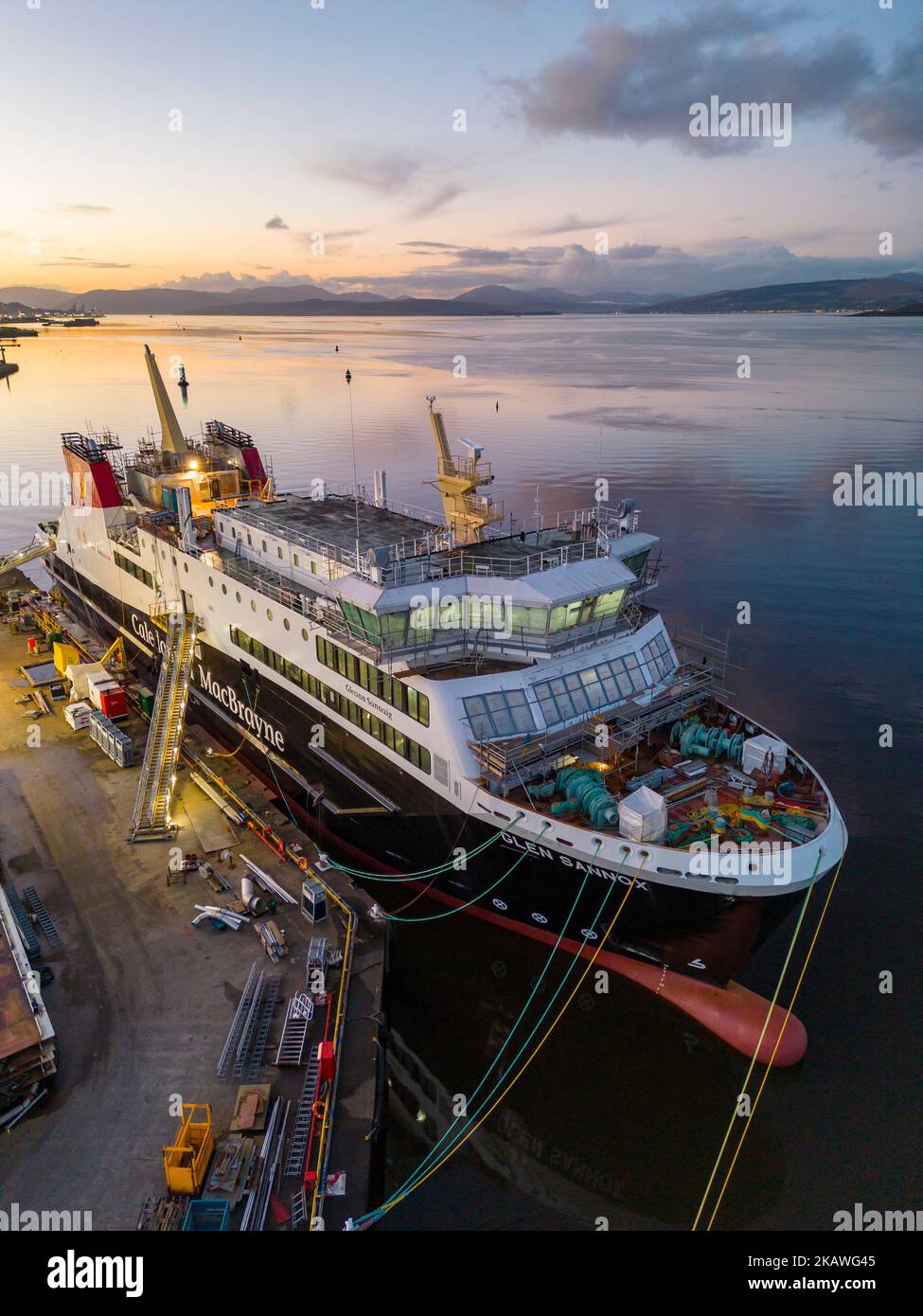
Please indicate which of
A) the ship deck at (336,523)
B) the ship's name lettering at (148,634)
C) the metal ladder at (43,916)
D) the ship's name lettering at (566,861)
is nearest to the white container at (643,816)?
the ship's name lettering at (566,861)

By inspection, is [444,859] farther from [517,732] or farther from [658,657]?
[658,657]

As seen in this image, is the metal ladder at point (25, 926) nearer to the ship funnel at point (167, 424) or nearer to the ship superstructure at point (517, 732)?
the ship superstructure at point (517, 732)

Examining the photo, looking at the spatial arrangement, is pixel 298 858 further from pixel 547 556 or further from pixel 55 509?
pixel 55 509

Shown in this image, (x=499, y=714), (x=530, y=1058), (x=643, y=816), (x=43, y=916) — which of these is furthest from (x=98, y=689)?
(x=643, y=816)

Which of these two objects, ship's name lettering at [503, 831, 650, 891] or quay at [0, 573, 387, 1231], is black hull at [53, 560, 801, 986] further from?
quay at [0, 573, 387, 1231]

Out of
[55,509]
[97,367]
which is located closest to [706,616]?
[55,509]

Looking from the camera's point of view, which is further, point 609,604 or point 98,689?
point 98,689
